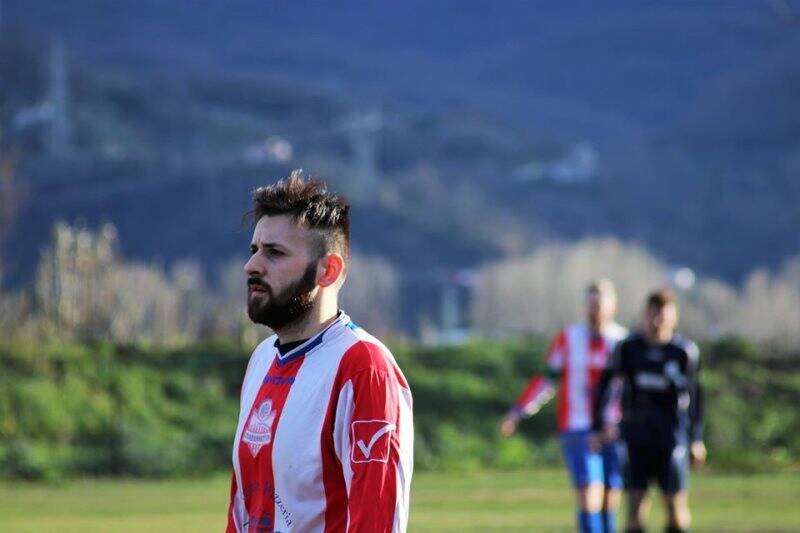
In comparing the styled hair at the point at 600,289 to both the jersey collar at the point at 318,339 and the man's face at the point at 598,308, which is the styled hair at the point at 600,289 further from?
Answer: the jersey collar at the point at 318,339

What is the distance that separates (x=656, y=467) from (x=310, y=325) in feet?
26.1

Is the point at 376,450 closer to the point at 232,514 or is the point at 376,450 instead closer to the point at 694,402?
the point at 232,514

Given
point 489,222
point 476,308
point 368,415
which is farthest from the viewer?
point 489,222

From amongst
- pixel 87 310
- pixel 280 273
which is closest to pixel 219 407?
pixel 87 310

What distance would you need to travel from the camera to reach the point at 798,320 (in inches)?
2886

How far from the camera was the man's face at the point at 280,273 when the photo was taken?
15.8ft

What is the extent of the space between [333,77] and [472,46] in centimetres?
2649

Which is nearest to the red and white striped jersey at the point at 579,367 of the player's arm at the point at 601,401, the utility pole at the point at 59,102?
the player's arm at the point at 601,401

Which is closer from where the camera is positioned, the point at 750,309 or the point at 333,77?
the point at 750,309

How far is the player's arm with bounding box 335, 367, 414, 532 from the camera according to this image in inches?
177

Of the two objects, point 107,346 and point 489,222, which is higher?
point 489,222

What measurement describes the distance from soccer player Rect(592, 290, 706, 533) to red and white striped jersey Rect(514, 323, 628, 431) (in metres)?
1.02

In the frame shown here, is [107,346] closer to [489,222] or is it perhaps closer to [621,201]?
[489,222]

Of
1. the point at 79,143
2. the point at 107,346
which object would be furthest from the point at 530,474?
the point at 79,143
